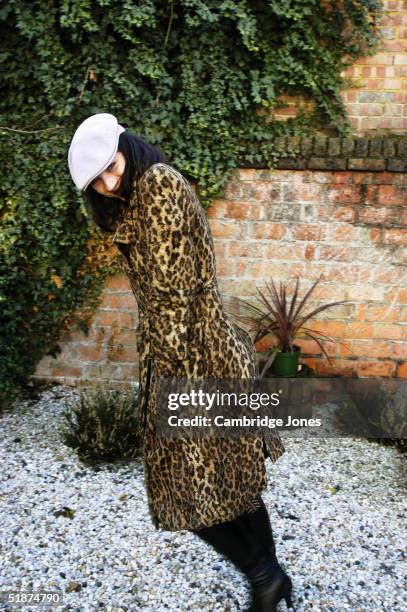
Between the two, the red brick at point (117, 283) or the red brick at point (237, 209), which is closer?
the red brick at point (237, 209)

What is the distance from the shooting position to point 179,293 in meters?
1.89

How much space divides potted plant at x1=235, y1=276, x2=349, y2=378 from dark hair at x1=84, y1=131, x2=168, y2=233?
7.23 feet

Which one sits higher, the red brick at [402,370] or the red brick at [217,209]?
the red brick at [217,209]

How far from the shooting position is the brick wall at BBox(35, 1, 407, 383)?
4328mm

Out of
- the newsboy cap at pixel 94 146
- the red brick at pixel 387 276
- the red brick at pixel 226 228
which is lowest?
the red brick at pixel 387 276

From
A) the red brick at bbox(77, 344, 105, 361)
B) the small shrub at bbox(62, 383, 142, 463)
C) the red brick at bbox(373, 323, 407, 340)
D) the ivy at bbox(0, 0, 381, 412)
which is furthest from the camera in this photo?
the red brick at bbox(77, 344, 105, 361)

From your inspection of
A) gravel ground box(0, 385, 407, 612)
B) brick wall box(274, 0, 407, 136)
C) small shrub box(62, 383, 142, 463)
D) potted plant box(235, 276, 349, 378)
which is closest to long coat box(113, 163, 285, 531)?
gravel ground box(0, 385, 407, 612)

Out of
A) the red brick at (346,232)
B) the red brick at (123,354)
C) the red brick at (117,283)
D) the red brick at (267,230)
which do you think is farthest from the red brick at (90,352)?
the red brick at (346,232)

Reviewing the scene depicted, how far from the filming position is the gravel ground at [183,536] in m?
2.64

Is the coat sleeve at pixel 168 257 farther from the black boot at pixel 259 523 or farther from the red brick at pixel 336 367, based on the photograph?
the red brick at pixel 336 367

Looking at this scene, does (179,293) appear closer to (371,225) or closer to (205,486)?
(205,486)

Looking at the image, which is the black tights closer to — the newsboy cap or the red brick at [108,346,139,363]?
the newsboy cap

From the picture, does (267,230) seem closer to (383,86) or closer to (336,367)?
(336,367)

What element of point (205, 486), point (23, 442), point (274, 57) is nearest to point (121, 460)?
point (23, 442)
